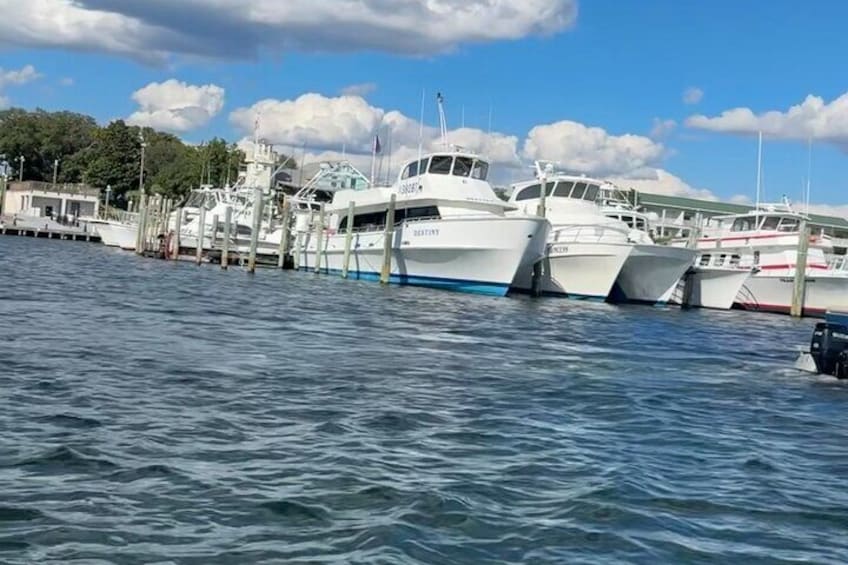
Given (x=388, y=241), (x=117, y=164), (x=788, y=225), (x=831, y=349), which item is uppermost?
(x=117, y=164)

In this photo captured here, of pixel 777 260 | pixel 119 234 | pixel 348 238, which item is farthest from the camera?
pixel 119 234

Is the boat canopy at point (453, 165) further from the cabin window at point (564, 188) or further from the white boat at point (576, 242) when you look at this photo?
the cabin window at point (564, 188)

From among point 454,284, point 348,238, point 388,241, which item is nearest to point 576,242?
point 454,284

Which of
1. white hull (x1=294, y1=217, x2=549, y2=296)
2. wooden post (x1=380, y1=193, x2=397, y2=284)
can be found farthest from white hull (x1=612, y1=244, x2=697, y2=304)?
wooden post (x1=380, y1=193, x2=397, y2=284)

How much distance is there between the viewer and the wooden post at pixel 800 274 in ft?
130

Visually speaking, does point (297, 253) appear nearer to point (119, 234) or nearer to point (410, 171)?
point (410, 171)

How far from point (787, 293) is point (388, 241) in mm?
16263

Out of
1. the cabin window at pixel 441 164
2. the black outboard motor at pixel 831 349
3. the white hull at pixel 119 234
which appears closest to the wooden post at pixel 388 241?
the cabin window at pixel 441 164

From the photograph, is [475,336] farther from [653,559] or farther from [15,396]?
[653,559]

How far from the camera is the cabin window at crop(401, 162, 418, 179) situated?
44594 mm

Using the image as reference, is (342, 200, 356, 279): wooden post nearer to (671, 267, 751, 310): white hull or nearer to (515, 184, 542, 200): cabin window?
(515, 184, 542, 200): cabin window

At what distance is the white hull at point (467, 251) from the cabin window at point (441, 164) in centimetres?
262

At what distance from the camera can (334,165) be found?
91.9m

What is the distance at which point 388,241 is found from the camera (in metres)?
42.4
